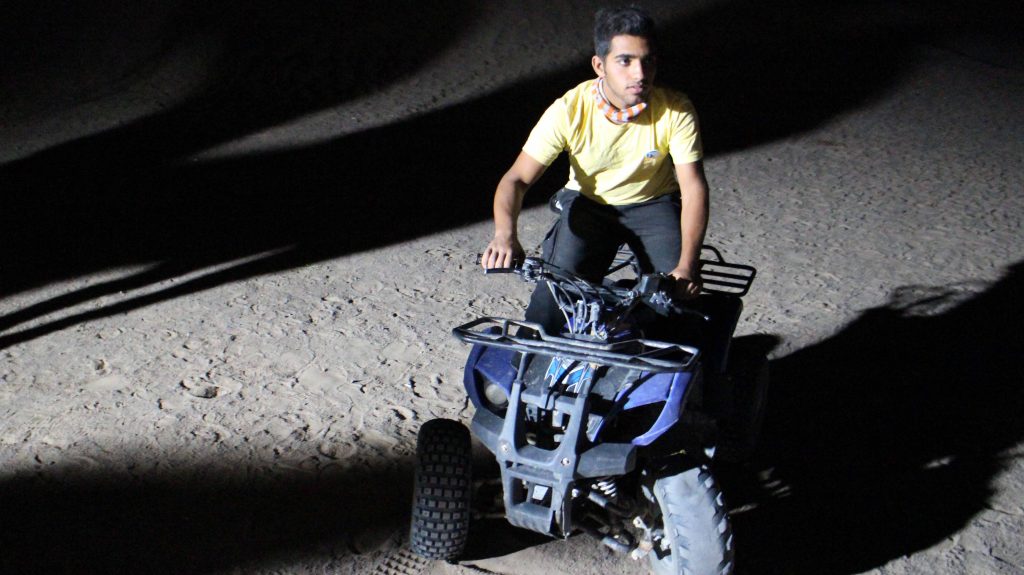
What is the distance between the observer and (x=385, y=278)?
5270 millimetres

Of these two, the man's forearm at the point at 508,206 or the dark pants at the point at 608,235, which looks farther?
the dark pants at the point at 608,235

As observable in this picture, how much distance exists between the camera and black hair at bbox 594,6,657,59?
299 centimetres

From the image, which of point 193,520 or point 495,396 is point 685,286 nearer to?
point 495,396

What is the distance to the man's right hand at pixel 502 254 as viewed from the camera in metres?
2.88

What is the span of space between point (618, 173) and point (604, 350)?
867 millimetres

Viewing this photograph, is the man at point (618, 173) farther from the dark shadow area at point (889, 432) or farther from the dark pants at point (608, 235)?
the dark shadow area at point (889, 432)

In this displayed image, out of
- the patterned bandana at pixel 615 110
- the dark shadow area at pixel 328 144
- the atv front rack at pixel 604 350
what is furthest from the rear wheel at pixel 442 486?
the dark shadow area at pixel 328 144

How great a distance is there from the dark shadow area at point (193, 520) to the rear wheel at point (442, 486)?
381 mm

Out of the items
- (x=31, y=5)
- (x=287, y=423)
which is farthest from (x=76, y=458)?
(x=31, y=5)

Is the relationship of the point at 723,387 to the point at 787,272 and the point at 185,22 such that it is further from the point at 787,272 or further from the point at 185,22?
the point at 185,22

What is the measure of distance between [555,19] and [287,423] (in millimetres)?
8057

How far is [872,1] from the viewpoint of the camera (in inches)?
460

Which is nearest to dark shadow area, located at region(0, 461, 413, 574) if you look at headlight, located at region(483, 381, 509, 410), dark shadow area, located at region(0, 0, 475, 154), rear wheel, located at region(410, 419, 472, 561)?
rear wheel, located at region(410, 419, 472, 561)

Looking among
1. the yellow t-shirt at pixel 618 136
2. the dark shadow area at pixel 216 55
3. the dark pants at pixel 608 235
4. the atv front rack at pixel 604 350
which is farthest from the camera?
the dark shadow area at pixel 216 55
